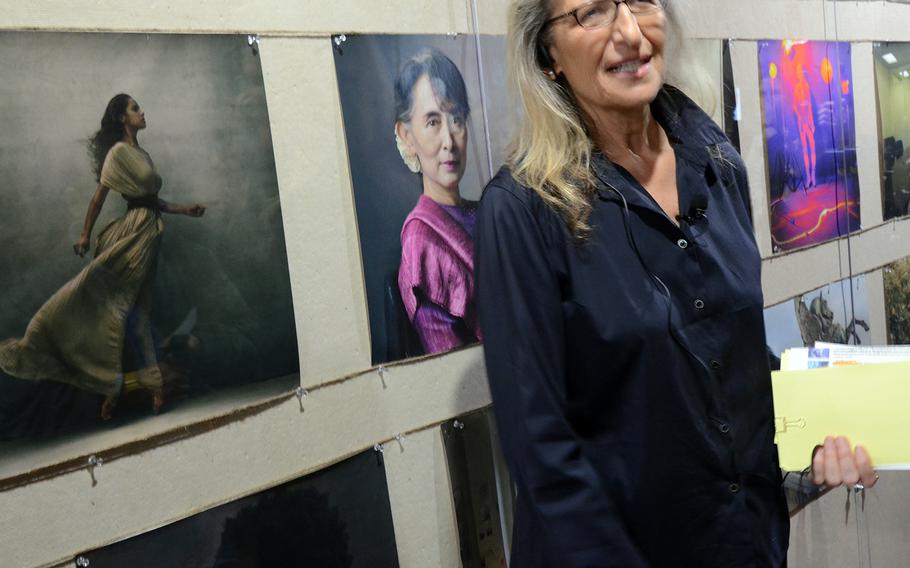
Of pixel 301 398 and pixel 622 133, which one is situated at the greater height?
pixel 622 133

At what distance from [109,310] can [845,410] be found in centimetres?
128

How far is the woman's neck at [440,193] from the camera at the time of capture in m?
1.72

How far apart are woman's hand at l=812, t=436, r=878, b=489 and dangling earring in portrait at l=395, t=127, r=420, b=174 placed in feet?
3.00

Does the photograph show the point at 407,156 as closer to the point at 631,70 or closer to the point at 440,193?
the point at 440,193

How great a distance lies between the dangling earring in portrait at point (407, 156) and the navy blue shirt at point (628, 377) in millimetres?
361

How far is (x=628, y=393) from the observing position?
1358mm

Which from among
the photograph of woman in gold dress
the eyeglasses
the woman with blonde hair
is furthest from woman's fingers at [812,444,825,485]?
the photograph of woman in gold dress

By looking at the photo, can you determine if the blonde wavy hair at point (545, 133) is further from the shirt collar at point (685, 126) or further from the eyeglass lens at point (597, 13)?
the shirt collar at point (685, 126)

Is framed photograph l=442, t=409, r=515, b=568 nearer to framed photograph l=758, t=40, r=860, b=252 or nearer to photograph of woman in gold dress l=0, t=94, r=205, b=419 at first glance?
photograph of woman in gold dress l=0, t=94, r=205, b=419

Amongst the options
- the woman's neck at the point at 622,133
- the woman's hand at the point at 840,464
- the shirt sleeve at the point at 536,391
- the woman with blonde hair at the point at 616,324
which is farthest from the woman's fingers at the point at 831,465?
the woman's neck at the point at 622,133

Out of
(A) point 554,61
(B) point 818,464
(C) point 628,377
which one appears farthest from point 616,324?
(B) point 818,464

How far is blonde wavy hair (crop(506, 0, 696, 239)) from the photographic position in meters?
1.35

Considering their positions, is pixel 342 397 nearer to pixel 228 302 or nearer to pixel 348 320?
pixel 348 320

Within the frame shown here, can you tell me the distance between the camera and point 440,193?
5.72 feet
